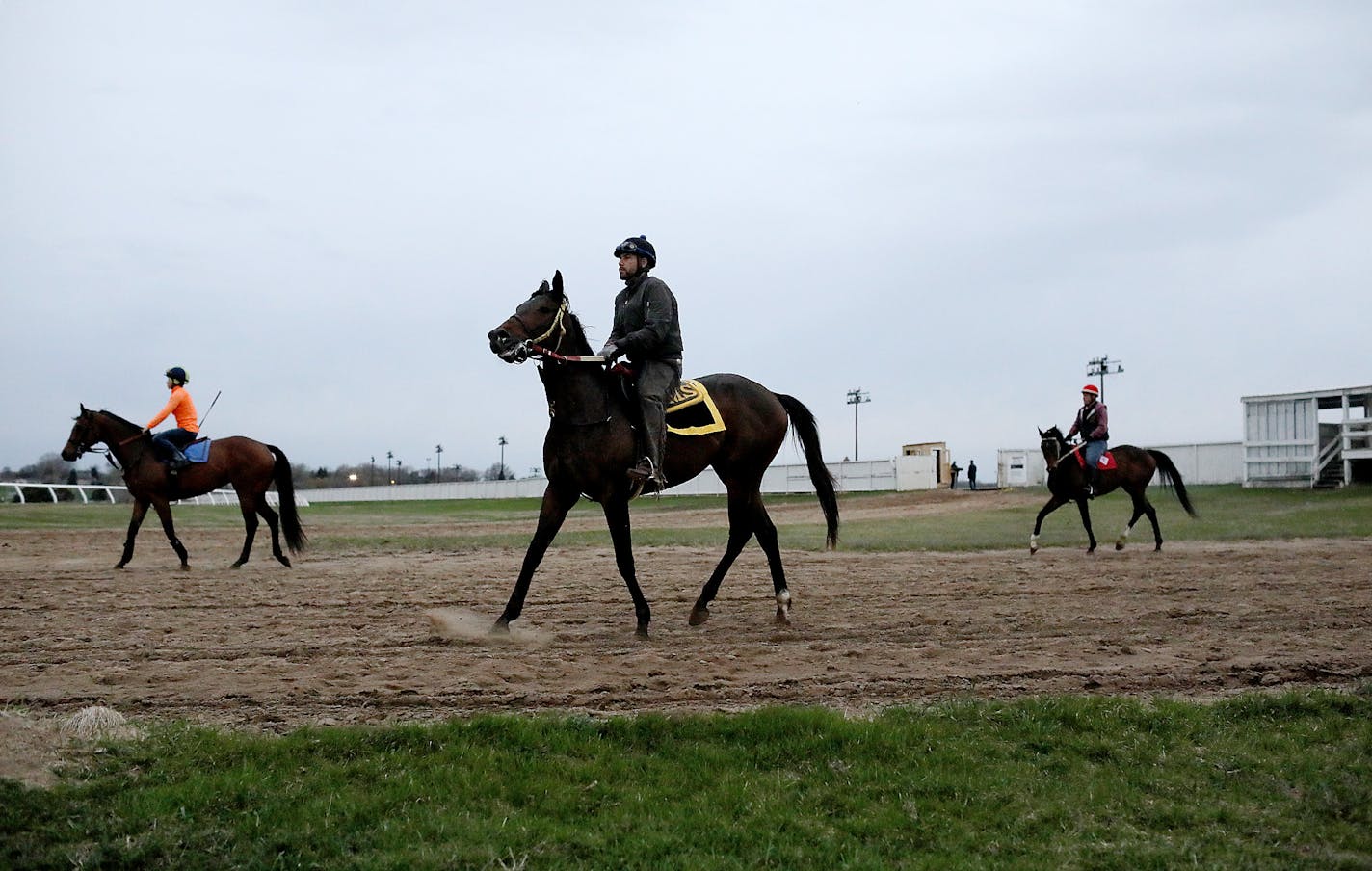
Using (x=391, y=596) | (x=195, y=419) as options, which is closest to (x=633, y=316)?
(x=391, y=596)

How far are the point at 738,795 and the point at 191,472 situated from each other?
13174mm

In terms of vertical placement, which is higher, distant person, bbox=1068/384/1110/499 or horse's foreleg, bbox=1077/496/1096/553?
distant person, bbox=1068/384/1110/499

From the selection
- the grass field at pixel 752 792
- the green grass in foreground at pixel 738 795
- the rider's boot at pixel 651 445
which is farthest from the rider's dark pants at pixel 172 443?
the green grass in foreground at pixel 738 795

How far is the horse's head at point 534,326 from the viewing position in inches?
320

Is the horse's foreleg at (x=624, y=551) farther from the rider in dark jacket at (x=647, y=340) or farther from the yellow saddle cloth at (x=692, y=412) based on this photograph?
the yellow saddle cloth at (x=692, y=412)

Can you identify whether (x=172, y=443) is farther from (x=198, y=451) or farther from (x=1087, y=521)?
(x=1087, y=521)

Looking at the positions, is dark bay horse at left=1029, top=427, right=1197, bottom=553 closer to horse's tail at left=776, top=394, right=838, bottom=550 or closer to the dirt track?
the dirt track

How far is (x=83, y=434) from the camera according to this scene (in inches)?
612

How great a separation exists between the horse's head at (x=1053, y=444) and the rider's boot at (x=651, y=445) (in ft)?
39.8

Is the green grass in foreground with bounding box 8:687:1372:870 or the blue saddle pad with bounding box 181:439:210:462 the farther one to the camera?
the blue saddle pad with bounding box 181:439:210:462

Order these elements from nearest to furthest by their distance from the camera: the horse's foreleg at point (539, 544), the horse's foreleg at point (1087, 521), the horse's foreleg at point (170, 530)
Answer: the horse's foreleg at point (539, 544), the horse's foreleg at point (170, 530), the horse's foreleg at point (1087, 521)

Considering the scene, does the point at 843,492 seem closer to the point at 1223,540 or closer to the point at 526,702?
the point at 1223,540

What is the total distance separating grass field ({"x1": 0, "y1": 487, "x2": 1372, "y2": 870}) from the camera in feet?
13.6

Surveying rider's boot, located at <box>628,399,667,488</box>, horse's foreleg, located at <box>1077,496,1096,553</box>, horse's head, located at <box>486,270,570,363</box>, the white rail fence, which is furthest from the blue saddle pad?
the white rail fence
